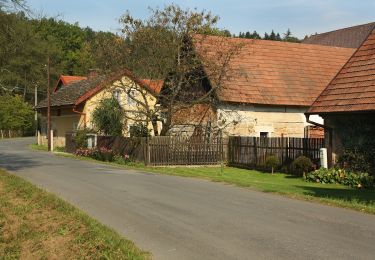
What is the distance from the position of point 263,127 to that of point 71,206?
2051 centimetres

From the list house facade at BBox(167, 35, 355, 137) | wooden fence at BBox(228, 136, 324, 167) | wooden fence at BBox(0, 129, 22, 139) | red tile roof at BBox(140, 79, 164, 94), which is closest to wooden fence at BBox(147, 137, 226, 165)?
wooden fence at BBox(228, 136, 324, 167)

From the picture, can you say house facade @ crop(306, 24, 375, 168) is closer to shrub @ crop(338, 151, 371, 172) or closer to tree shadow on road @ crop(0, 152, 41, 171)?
shrub @ crop(338, 151, 371, 172)

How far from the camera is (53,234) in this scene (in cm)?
901

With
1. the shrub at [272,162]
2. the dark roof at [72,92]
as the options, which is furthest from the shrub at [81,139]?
the shrub at [272,162]

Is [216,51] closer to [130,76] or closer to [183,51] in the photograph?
[183,51]

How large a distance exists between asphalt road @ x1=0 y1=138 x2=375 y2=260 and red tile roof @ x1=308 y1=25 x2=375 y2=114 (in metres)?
6.48

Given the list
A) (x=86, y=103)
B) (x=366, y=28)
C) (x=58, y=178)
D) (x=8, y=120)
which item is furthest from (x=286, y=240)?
(x=8, y=120)

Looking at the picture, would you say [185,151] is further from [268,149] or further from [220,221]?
[220,221]

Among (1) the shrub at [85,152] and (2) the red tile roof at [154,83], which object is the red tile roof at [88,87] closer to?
(2) the red tile roof at [154,83]

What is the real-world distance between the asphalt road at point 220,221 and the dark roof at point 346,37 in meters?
39.0

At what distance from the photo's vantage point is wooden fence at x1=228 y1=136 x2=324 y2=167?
23.0 meters

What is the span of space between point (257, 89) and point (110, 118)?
374 inches

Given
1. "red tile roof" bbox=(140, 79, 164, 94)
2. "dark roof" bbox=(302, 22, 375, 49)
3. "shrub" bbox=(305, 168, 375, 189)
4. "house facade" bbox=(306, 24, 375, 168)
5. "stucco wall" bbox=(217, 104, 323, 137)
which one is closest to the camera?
"shrub" bbox=(305, 168, 375, 189)

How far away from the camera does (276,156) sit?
24.9 m
